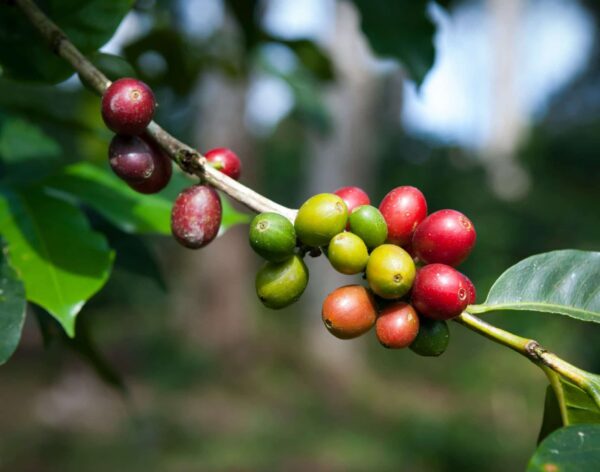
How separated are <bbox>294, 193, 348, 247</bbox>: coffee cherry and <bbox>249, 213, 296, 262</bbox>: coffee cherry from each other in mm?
24

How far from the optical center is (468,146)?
1695 cm

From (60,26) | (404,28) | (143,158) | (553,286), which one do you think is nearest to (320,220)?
(143,158)

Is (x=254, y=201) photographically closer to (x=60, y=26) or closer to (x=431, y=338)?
(x=431, y=338)

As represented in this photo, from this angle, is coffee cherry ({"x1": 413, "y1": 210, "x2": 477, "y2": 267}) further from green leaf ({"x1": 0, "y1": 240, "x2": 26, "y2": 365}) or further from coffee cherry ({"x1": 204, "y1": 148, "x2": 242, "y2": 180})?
green leaf ({"x1": 0, "y1": 240, "x2": 26, "y2": 365})

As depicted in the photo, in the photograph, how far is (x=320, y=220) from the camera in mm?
925

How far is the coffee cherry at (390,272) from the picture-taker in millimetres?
886

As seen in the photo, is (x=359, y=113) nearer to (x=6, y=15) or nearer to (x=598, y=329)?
(x=598, y=329)

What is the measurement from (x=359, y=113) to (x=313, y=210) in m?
10.0

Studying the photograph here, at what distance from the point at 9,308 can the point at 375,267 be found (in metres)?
0.63

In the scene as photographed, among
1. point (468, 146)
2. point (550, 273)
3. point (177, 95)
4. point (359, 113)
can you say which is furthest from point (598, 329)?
point (468, 146)

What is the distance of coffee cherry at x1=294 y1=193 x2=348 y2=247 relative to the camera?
0.93m

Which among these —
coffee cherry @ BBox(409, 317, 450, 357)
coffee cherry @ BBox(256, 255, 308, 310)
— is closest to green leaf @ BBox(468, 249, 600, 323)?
coffee cherry @ BBox(409, 317, 450, 357)

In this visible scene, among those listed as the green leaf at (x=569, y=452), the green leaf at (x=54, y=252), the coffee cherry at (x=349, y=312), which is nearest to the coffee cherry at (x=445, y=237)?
the coffee cherry at (x=349, y=312)

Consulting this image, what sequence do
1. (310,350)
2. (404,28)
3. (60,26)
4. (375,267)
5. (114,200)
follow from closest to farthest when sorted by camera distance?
(375,267) < (60,26) < (114,200) < (404,28) < (310,350)
